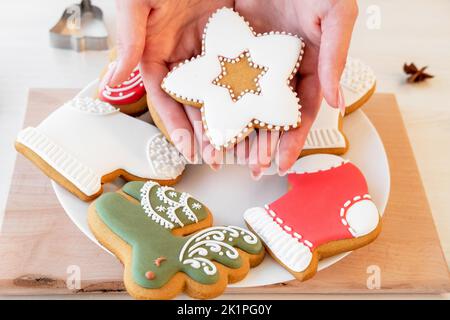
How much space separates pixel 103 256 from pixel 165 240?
0.38ft

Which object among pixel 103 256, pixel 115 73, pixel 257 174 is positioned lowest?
pixel 103 256

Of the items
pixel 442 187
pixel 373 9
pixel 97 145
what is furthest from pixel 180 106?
pixel 373 9

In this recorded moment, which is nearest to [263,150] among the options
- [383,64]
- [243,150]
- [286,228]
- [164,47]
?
[243,150]

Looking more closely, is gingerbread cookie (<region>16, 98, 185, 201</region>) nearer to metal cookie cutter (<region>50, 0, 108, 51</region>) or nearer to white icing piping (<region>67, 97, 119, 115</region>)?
white icing piping (<region>67, 97, 119, 115</region>)

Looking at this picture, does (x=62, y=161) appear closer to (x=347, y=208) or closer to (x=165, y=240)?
(x=165, y=240)

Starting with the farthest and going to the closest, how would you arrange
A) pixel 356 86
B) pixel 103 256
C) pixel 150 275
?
pixel 356 86 < pixel 103 256 < pixel 150 275

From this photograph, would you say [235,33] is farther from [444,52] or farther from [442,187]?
[444,52]

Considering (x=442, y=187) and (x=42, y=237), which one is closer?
(x=42, y=237)

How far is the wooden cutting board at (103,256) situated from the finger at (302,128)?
186 mm

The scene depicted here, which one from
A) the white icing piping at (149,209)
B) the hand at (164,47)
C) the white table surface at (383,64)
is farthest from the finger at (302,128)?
the white table surface at (383,64)

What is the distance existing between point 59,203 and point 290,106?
1.37 ft

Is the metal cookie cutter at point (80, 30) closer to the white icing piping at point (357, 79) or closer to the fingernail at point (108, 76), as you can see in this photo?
the fingernail at point (108, 76)

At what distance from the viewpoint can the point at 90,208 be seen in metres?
1.01

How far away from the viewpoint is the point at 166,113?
3.57 ft
